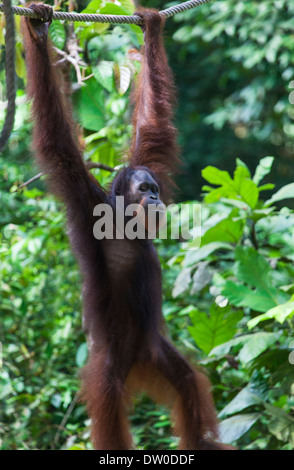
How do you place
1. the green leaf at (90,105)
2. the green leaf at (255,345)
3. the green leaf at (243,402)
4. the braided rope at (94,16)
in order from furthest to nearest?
the green leaf at (90,105), the green leaf at (243,402), the green leaf at (255,345), the braided rope at (94,16)

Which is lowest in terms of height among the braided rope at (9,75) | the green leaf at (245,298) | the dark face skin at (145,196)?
the green leaf at (245,298)

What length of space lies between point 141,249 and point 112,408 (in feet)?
2.18

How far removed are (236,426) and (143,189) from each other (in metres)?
1.25

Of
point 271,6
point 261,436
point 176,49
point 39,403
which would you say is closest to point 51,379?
point 39,403

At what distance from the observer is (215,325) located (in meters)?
3.24

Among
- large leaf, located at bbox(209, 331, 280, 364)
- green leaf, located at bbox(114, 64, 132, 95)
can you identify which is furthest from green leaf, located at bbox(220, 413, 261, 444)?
green leaf, located at bbox(114, 64, 132, 95)

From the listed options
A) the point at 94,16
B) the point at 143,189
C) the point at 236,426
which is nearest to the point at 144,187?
the point at 143,189

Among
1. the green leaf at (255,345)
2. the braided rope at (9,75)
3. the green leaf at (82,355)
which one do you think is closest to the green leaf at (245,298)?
the green leaf at (255,345)

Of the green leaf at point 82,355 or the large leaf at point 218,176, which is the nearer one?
the large leaf at point 218,176

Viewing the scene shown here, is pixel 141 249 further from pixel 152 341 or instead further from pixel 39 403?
pixel 39 403

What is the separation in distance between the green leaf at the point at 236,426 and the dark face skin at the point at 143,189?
1184 millimetres

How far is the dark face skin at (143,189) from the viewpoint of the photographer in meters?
2.53

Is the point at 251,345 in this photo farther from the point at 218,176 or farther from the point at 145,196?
the point at 218,176

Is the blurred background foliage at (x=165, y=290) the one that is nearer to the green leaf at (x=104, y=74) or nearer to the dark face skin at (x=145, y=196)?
the green leaf at (x=104, y=74)
